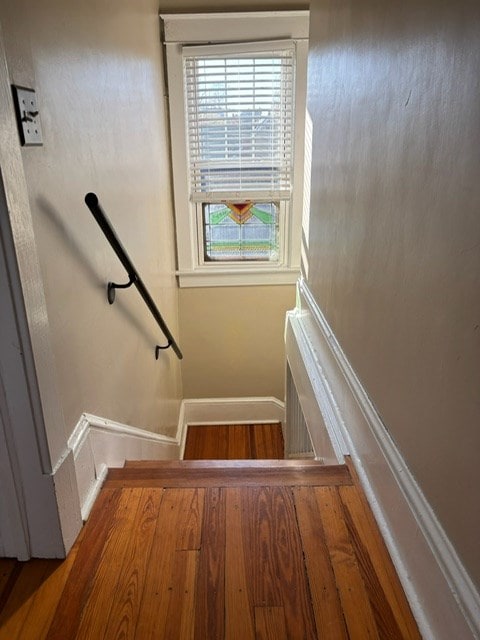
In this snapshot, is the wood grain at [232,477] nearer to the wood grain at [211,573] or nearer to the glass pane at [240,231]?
the wood grain at [211,573]

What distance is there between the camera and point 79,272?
135 centimetres

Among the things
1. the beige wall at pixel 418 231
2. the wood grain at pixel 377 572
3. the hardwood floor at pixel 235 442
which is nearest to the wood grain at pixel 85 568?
the wood grain at pixel 377 572

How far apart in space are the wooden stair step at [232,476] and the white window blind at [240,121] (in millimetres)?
2469

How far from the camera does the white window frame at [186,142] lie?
3111mm

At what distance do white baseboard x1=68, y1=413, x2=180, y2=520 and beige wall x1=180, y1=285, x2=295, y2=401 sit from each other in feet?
6.24

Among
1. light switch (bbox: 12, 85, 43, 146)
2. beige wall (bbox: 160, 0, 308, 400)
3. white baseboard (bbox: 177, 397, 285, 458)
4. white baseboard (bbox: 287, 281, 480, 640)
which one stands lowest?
white baseboard (bbox: 177, 397, 285, 458)

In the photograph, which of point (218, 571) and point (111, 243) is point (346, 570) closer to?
point (218, 571)

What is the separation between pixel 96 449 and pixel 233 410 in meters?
2.71

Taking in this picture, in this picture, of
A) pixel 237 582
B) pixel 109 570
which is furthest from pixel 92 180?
pixel 237 582

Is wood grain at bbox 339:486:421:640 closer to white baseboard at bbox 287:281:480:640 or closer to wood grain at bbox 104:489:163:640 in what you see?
white baseboard at bbox 287:281:480:640

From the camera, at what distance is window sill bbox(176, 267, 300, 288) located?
369cm

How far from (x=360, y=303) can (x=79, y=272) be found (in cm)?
A: 85

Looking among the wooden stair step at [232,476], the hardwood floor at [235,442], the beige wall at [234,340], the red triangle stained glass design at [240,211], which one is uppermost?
the red triangle stained glass design at [240,211]

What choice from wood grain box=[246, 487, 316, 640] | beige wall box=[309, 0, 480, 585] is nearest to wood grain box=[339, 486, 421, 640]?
wood grain box=[246, 487, 316, 640]
